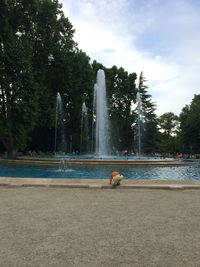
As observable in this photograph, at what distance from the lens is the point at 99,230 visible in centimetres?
700

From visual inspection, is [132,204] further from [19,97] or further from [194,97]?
[194,97]

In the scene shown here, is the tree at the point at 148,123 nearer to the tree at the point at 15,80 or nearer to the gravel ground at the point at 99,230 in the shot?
the tree at the point at 15,80

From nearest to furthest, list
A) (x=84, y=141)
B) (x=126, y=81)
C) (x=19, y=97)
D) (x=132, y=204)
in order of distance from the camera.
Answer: (x=132, y=204) < (x=19, y=97) < (x=84, y=141) < (x=126, y=81)

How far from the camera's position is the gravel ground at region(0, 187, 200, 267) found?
5.36 metres

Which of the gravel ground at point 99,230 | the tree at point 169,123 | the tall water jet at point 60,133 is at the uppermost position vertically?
the tree at point 169,123

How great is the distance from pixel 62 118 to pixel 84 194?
36.5 m

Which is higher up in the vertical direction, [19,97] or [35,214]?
[19,97]

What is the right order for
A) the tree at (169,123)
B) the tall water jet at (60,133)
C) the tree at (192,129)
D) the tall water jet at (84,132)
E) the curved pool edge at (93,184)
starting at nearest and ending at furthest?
1. the curved pool edge at (93,184)
2. the tall water jet at (60,133)
3. the tall water jet at (84,132)
4. the tree at (192,129)
5. the tree at (169,123)

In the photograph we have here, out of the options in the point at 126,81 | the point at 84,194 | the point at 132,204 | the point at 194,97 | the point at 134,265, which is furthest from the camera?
the point at 194,97

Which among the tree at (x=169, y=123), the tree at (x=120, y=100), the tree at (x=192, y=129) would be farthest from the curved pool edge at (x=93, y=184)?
the tree at (x=169, y=123)

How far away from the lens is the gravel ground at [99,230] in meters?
5.36

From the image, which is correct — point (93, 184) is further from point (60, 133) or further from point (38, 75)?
point (60, 133)

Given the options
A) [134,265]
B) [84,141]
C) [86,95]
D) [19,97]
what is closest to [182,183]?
[134,265]

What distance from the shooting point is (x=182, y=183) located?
46.0 feet
